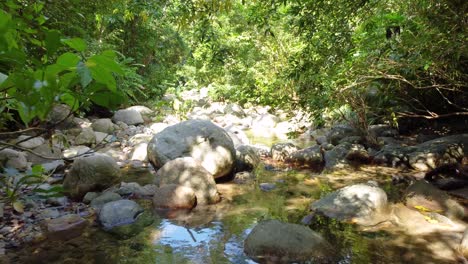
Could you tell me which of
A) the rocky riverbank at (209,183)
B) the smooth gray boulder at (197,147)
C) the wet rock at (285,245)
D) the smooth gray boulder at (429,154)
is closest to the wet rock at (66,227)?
the rocky riverbank at (209,183)

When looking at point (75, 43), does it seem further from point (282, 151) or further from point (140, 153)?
point (282, 151)

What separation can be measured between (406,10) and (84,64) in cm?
398

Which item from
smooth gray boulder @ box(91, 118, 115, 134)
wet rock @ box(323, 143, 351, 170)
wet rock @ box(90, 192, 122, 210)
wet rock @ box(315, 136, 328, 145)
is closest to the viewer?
wet rock @ box(90, 192, 122, 210)

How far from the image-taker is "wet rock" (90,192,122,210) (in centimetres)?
495

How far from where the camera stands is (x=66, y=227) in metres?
4.23

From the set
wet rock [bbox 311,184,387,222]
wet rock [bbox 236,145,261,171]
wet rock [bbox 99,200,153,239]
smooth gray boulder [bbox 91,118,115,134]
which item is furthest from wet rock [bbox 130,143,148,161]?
wet rock [bbox 311,184,387,222]

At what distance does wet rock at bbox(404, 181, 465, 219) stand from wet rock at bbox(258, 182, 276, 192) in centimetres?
198

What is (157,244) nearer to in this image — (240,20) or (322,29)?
(322,29)

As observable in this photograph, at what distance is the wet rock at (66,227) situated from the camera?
4.05 meters

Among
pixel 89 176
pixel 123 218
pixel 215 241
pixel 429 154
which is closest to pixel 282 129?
pixel 429 154

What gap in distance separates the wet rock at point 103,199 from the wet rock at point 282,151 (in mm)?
4090

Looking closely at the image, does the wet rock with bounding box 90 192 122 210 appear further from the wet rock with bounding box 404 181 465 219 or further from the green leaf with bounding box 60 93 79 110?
the green leaf with bounding box 60 93 79 110

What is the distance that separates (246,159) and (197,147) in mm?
1189

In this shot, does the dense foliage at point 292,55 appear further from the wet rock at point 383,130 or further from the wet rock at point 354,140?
the wet rock at point 383,130
